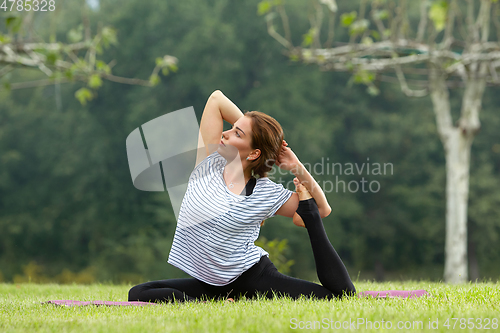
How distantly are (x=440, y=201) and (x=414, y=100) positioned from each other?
426 centimetres

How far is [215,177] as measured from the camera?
3.07 m

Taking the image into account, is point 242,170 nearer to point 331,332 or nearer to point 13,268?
point 331,332

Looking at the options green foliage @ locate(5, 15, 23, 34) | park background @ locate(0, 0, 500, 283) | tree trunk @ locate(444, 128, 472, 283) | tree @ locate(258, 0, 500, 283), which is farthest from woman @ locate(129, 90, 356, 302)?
park background @ locate(0, 0, 500, 283)

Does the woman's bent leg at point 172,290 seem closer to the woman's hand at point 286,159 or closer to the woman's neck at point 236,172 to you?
the woman's neck at point 236,172

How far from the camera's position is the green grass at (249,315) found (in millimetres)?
2064

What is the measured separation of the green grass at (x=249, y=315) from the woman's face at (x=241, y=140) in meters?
0.91

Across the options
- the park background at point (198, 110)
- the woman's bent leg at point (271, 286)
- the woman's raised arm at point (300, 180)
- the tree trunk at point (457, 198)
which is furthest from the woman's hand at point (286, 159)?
the park background at point (198, 110)

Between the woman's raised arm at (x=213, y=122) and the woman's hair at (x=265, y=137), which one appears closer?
the woman's hair at (x=265, y=137)

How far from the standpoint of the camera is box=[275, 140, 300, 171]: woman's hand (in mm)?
3047

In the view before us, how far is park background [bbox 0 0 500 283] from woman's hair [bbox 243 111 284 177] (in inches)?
608

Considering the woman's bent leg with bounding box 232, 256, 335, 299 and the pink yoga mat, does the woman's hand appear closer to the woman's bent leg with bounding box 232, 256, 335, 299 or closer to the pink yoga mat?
the woman's bent leg with bounding box 232, 256, 335, 299

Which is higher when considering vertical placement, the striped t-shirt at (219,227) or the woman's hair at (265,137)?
the woman's hair at (265,137)

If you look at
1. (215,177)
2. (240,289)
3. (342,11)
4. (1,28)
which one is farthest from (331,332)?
(1,28)

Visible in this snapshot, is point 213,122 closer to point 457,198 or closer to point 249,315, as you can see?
point 249,315
